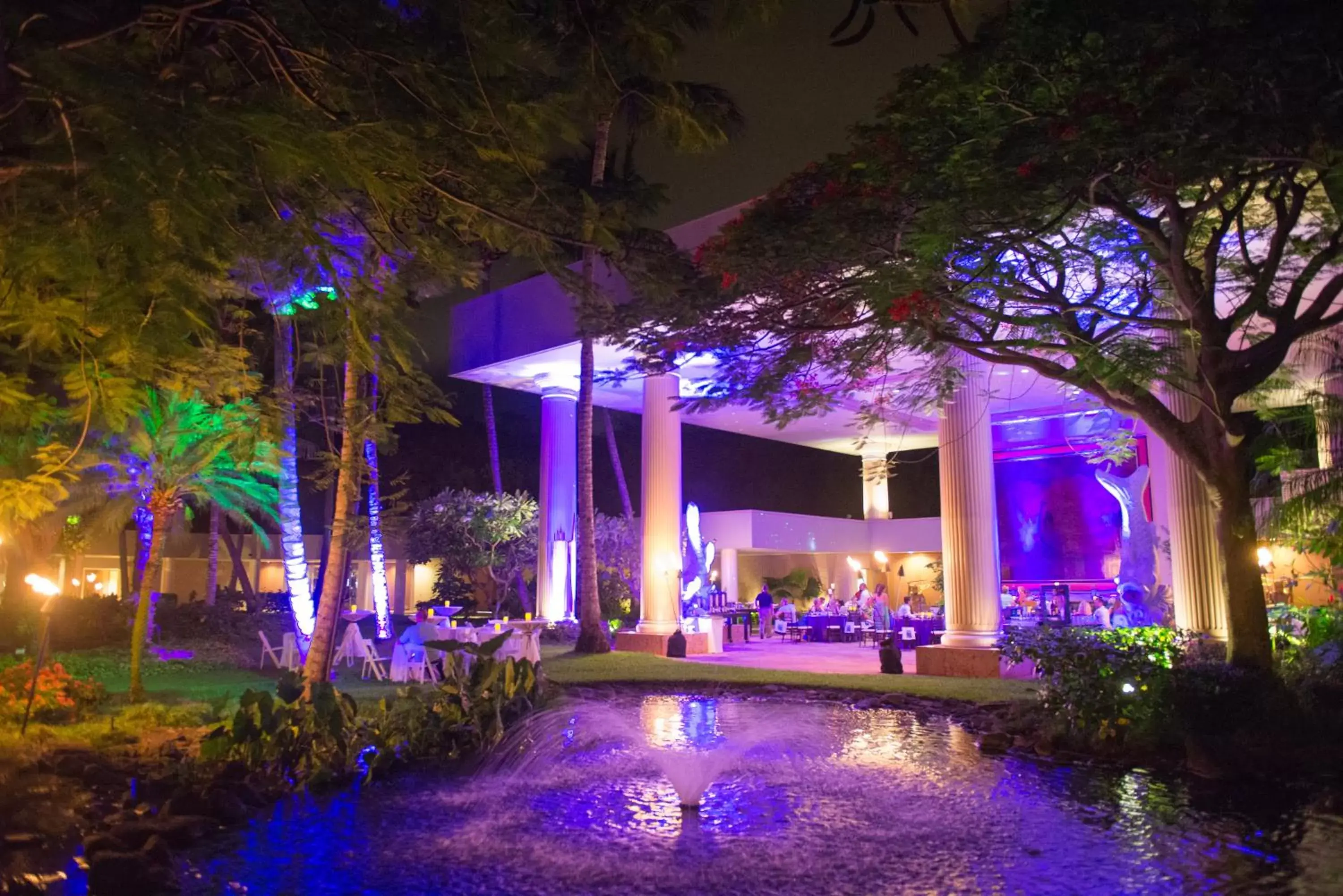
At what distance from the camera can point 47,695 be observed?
34.9 feet

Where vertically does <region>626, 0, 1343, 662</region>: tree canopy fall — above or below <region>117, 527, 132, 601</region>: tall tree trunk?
above

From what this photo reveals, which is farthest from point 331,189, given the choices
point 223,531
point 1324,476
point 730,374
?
point 223,531

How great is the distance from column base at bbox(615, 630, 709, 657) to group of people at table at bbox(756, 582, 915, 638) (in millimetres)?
5664

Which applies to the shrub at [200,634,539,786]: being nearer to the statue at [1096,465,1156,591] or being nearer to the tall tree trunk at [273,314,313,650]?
the tall tree trunk at [273,314,313,650]

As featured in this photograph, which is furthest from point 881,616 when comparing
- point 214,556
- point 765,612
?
point 214,556

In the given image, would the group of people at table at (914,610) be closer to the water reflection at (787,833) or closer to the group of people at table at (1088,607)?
the group of people at table at (1088,607)

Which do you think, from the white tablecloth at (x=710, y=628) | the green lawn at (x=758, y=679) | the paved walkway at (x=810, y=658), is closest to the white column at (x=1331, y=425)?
the green lawn at (x=758, y=679)

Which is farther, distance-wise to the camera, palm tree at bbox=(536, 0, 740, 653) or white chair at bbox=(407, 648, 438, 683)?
white chair at bbox=(407, 648, 438, 683)

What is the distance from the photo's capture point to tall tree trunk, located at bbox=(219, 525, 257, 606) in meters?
28.0

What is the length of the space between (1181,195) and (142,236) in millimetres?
8538

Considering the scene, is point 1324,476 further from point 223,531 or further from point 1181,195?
point 223,531

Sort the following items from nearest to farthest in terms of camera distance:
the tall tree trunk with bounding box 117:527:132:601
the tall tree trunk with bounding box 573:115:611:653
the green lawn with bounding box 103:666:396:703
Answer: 1. the green lawn with bounding box 103:666:396:703
2. the tall tree trunk with bounding box 573:115:611:653
3. the tall tree trunk with bounding box 117:527:132:601

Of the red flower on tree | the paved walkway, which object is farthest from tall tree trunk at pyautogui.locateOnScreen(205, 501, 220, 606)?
the red flower on tree

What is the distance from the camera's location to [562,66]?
275 inches
